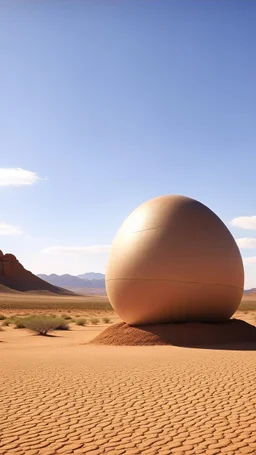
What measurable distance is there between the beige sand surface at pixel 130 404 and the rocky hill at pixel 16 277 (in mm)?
94429

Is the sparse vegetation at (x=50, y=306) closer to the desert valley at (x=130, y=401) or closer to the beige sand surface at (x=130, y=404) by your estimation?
the desert valley at (x=130, y=401)

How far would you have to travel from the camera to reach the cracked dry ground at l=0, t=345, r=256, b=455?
5539 millimetres

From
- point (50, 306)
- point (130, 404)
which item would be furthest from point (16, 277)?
point (130, 404)

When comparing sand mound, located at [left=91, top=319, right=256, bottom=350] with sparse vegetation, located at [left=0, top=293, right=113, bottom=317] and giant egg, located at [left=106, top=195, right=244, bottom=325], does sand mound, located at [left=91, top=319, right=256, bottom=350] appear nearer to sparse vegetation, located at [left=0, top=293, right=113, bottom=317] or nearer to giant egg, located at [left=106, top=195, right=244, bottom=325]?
giant egg, located at [left=106, top=195, right=244, bottom=325]

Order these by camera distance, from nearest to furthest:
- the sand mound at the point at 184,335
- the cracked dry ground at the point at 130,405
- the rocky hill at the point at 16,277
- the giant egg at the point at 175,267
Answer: the cracked dry ground at the point at 130,405, the sand mound at the point at 184,335, the giant egg at the point at 175,267, the rocky hill at the point at 16,277

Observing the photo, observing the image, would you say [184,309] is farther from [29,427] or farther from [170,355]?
[29,427]

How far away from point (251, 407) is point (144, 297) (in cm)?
873

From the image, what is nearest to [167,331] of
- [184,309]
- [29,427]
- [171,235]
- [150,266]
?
[184,309]

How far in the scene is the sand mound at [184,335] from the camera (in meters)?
15.2

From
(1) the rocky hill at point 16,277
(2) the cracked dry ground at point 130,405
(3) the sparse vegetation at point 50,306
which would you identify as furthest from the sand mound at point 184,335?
(1) the rocky hill at point 16,277

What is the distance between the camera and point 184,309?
15.9m

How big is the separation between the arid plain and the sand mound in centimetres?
209

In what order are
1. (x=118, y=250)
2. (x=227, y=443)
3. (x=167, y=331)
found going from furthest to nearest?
(x=118, y=250) < (x=167, y=331) < (x=227, y=443)

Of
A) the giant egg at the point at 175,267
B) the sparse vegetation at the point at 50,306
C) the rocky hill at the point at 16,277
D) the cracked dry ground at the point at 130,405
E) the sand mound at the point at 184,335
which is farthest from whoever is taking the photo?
the rocky hill at the point at 16,277
